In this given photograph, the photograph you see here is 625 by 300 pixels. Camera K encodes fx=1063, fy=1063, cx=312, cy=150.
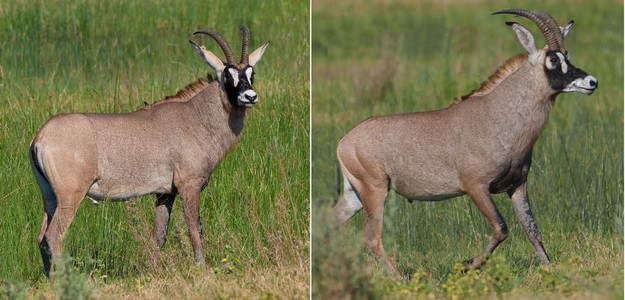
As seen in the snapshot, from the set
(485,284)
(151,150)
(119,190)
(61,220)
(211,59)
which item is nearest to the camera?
(485,284)

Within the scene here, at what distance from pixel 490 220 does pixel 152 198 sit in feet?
13.8

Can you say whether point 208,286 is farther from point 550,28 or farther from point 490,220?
point 550,28

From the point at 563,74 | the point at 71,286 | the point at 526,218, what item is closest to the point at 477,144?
the point at 526,218

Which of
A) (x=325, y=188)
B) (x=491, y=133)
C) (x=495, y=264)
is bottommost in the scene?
(x=325, y=188)

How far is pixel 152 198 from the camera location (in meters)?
12.5

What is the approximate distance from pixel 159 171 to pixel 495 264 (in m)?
3.61

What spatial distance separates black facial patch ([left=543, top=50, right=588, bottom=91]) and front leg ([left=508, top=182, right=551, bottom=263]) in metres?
1.11

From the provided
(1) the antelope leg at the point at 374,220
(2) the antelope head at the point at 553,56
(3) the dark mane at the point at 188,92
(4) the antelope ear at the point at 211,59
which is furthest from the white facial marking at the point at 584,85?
(3) the dark mane at the point at 188,92

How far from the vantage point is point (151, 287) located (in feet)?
33.9

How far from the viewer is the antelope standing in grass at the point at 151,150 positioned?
401 inches

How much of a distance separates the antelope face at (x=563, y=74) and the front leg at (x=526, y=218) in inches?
43.8

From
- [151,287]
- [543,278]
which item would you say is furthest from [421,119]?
[151,287]

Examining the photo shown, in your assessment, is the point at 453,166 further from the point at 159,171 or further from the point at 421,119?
the point at 159,171

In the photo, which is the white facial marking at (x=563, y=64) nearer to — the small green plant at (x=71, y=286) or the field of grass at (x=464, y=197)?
the field of grass at (x=464, y=197)
